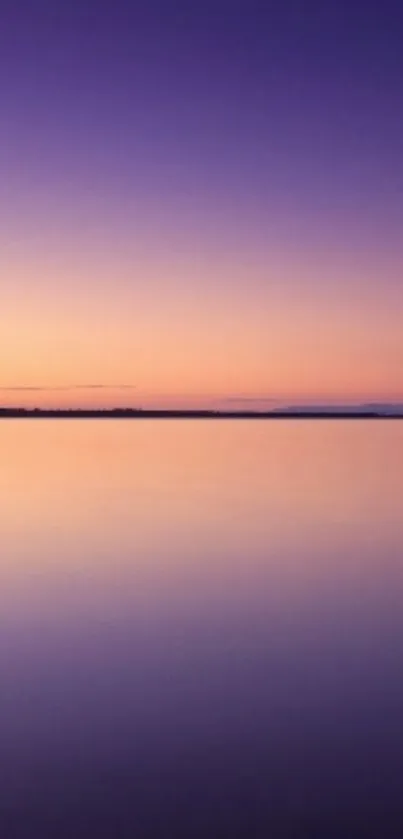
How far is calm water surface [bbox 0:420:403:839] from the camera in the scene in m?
4.26

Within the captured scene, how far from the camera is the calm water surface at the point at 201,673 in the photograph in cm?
426

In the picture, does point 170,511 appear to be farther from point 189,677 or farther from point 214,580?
point 189,677

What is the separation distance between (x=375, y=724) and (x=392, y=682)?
77 centimetres

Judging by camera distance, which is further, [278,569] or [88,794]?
[278,569]

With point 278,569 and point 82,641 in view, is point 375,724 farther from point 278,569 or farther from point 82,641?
point 278,569

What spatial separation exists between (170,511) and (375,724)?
8359 mm

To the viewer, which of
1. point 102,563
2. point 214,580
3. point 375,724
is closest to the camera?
point 375,724

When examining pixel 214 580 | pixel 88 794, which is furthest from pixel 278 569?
pixel 88 794

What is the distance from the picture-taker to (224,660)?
6352 millimetres

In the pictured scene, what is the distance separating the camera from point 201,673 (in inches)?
239

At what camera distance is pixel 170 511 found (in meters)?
13.5

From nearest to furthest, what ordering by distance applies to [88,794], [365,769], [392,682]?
1. [88,794]
2. [365,769]
3. [392,682]

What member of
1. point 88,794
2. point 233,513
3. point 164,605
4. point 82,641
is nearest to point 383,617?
point 164,605

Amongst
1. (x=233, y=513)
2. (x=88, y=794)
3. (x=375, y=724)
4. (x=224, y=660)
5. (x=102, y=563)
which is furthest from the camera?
(x=233, y=513)
